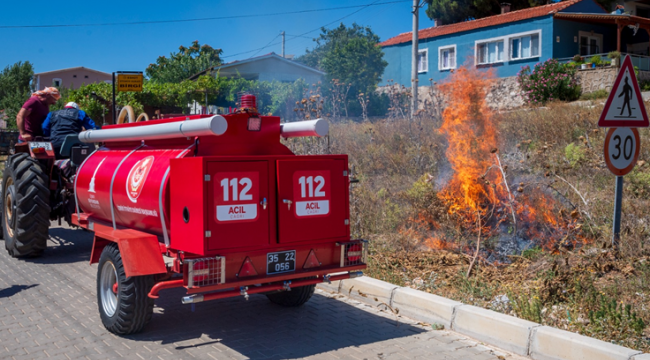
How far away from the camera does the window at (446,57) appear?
32328 mm

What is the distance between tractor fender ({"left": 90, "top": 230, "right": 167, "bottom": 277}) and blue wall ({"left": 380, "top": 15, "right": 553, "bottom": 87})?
70.8 ft

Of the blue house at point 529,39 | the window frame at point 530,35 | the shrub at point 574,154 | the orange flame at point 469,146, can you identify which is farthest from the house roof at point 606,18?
the orange flame at point 469,146

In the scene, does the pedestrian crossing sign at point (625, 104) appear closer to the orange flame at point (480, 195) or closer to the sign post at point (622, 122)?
the sign post at point (622, 122)

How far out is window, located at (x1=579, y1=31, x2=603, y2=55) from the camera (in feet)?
96.8

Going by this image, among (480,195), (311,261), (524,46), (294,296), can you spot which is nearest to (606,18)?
(524,46)

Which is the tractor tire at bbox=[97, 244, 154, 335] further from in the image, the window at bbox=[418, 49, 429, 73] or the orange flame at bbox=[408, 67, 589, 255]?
the window at bbox=[418, 49, 429, 73]

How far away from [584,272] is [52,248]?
8408 mm

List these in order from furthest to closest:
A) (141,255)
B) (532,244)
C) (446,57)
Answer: (446,57) < (532,244) < (141,255)

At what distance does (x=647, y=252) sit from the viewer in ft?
21.9

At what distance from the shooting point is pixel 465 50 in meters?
31.4

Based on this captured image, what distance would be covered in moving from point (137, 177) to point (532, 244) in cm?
527

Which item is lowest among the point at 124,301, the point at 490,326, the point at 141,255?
the point at 490,326

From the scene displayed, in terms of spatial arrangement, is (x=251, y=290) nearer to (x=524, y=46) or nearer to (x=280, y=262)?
(x=280, y=262)

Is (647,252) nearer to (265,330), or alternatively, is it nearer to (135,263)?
(265,330)
